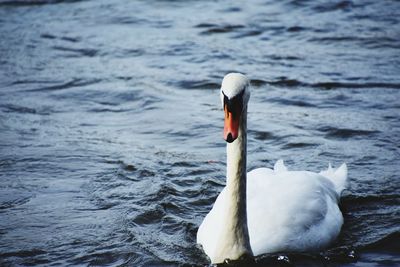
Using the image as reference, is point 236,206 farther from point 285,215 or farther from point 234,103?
point 234,103

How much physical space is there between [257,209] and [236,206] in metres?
0.60

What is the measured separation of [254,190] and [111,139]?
3144 millimetres

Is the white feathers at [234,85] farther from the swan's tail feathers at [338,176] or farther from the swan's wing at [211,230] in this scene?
the swan's tail feathers at [338,176]

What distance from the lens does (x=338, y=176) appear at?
827cm

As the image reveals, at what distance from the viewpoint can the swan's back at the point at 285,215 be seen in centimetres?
668

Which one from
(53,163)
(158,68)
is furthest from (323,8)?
(53,163)

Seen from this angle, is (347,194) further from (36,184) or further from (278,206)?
(36,184)

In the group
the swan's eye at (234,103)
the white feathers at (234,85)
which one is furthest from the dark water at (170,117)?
the white feathers at (234,85)

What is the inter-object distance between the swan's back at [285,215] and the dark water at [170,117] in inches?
5.6

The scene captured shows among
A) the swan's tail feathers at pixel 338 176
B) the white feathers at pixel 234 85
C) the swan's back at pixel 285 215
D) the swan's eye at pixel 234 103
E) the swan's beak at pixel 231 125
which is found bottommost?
the swan's tail feathers at pixel 338 176

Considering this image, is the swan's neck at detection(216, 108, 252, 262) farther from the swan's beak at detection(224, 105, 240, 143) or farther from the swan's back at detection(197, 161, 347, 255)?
the swan's beak at detection(224, 105, 240, 143)

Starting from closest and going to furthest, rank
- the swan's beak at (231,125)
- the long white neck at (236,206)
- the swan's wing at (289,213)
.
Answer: the swan's beak at (231,125) < the long white neck at (236,206) < the swan's wing at (289,213)

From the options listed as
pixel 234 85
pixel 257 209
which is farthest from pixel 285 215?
pixel 234 85

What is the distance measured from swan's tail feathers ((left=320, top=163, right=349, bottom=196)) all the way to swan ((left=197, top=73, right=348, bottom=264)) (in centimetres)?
24
